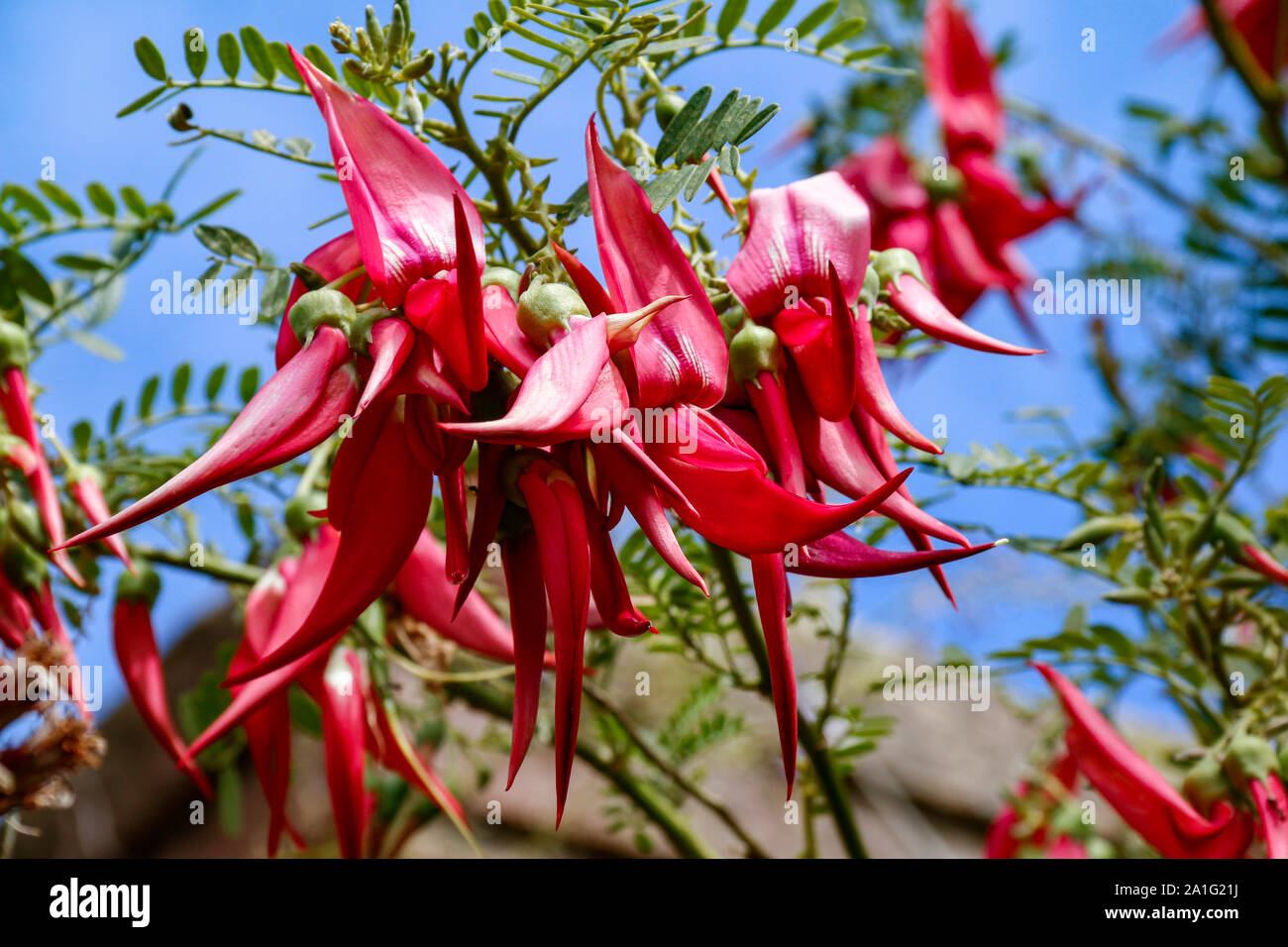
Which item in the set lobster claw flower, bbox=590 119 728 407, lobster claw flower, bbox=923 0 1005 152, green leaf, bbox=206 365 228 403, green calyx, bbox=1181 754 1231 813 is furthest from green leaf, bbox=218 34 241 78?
lobster claw flower, bbox=923 0 1005 152

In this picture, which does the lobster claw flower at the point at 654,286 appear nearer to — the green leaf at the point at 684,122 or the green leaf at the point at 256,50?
the green leaf at the point at 684,122

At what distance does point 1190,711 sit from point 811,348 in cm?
59

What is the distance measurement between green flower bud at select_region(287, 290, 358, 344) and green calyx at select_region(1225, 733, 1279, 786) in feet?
2.06

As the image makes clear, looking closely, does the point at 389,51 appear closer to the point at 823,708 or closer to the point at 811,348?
the point at 811,348

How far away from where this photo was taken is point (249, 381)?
3.48 feet

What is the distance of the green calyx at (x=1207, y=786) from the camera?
2.65 feet

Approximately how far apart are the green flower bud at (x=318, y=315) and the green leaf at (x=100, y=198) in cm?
49

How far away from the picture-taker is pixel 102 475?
0.95 metres

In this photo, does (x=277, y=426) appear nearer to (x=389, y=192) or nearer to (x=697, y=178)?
(x=389, y=192)

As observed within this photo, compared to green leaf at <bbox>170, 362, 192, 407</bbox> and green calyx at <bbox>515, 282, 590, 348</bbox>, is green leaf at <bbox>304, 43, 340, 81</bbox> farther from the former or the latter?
green leaf at <bbox>170, 362, 192, 407</bbox>

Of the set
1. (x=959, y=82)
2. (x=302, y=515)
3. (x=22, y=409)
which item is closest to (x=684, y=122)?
(x=302, y=515)

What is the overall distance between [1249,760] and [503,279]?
1.91ft
